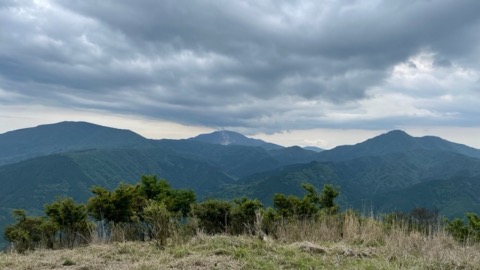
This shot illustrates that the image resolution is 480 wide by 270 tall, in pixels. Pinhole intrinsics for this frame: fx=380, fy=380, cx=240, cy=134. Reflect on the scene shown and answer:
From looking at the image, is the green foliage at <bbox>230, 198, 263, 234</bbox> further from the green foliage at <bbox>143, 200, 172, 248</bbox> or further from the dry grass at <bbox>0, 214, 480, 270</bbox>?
the dry grass at <bbox>0, 214, 480, 270</bbox>

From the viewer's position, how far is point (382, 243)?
26.1 ft

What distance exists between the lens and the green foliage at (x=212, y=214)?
12.5 metres

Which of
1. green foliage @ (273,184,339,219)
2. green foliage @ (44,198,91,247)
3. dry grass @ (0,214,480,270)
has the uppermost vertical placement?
dry grass @ (0,214,480,270)

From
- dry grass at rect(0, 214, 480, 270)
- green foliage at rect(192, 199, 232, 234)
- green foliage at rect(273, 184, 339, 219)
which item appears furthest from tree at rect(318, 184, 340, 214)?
dry grass at rect(0, 214, 480, 270)

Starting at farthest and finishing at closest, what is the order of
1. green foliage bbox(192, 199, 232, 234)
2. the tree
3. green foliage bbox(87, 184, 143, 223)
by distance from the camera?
the tree, green foliage bbox(87, 184, 143, 223), green foliage bbox(192, 199, 232, 234)

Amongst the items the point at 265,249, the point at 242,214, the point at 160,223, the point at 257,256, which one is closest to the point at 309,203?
the point at 242,214

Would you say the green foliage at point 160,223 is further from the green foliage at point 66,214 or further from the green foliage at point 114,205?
the green foliage at point 66,214

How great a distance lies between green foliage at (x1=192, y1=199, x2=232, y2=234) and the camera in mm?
12453

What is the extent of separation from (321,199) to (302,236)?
1084 cm

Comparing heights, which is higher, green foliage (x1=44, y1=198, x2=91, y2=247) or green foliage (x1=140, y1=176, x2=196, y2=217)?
green foliage (x1=140, y1=176, x2=196, y2=217)

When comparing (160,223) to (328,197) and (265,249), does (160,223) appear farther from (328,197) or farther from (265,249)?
(328,197)

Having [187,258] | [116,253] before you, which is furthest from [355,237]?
[116,253]

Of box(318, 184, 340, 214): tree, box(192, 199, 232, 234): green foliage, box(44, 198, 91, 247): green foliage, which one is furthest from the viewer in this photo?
box(318, 184, 340, 214): tree

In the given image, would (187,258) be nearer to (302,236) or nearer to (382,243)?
(302,236)
